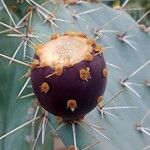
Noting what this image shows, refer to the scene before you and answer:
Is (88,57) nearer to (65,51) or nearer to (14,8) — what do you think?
(65,51)

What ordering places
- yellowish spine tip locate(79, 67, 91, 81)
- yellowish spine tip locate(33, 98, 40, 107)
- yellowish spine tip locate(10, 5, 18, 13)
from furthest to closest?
1. yellowish spine tip locate(10, 5, 18, 13)
2. yellowish spine tip locate(33, 98, 40, 107)
3. yellowish spine tip locate(79, 67, 91, 81)

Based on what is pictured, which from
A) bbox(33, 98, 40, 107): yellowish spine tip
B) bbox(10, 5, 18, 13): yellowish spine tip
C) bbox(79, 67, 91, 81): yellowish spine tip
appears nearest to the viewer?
bbox(79, 67, 91, 81): yellowish spine tip

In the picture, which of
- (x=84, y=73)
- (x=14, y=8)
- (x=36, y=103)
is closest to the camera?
(x=84, y=73)

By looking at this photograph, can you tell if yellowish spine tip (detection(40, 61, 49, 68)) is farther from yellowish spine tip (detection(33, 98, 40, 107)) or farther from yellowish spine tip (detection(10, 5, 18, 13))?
yellowish spine tip (detection(10, 5, 18, 13))

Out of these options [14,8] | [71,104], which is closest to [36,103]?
[71,104]

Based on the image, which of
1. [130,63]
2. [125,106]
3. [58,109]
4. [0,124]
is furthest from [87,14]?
[58,109]

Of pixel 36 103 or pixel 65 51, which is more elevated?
pixel 65 51

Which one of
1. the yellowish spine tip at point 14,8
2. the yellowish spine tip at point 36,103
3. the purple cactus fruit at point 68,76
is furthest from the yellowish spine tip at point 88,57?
the yellowish spine tip at point 14,8

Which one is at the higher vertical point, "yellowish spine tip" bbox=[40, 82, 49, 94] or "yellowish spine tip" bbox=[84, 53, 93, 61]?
"yellowish spine tip" bbox=[84, 53, 93, 61]

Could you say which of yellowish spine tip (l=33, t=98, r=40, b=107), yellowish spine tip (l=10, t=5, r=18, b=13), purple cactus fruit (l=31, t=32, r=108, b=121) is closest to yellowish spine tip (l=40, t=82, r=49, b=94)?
purple cactus fruit (l=31, t=32, r=108, b=121)
